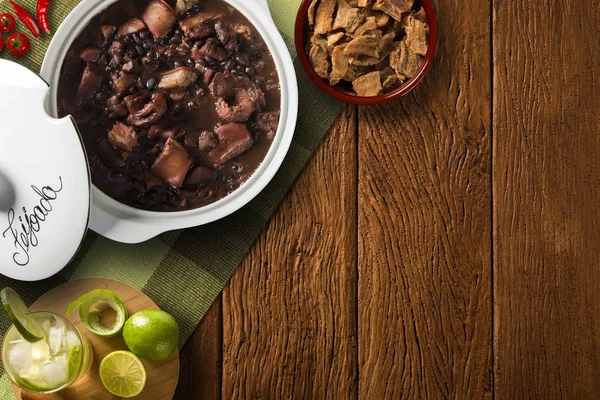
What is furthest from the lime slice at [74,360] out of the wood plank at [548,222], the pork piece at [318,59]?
the wood plank at [548,222]

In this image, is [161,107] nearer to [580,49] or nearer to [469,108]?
[469,108]

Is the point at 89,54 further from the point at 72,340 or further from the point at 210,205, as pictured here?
the point at 72,340

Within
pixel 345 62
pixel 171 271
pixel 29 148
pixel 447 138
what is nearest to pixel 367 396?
pixel 171 271

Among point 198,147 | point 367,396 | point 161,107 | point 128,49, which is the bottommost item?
point 367,396

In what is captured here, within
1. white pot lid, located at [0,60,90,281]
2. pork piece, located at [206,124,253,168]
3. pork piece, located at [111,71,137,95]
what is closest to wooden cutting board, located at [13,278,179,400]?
white pot lid, located at [0,60,90,281]

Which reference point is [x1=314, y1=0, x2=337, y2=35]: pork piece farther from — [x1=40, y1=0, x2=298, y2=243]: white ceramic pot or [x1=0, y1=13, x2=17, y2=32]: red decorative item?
[x1=0, y1=13, x2=17, y2=32]: red decorative item

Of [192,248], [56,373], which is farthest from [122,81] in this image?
[56,373]
